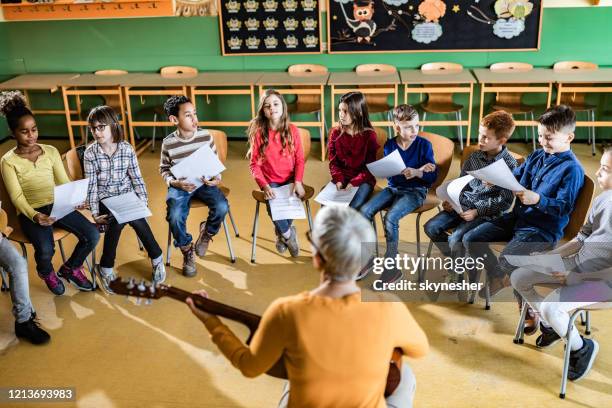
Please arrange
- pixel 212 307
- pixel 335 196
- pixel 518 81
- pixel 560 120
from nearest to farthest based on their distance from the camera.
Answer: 1. pixel 212 307
2. pixel 560 120
3. pixel 335 196
4. pixel 518 81

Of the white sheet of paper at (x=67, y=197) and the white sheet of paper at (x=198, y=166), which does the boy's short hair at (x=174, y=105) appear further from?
the white sheet of paper at (x=67, y=197)

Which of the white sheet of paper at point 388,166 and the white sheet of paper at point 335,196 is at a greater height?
the white sheet of paper at point 388,166

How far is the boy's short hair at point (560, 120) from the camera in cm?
289

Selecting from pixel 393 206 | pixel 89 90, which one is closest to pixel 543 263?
pixel 393 206

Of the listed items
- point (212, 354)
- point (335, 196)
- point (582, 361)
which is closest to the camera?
point (582, 361)

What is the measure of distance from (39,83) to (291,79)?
2516 millimetres

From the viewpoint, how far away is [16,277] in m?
3.12

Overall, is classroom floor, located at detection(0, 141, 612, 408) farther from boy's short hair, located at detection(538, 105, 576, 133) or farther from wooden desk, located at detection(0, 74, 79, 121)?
wooden desk, located at detection(0, 74, 79, 121)

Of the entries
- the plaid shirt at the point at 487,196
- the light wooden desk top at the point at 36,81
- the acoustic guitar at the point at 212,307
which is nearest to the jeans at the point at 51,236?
the acoustic guitar at the point at 212,307

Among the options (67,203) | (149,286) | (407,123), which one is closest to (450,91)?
(407,123)

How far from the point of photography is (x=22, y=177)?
11.1 feet

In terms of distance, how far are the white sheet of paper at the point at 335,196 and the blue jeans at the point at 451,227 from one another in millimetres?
527

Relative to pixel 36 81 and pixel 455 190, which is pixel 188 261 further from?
pixel 36 81

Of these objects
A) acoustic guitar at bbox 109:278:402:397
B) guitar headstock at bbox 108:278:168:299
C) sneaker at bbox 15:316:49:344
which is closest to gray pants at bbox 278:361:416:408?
acoustic guitar at bbox 109:278:402:397
